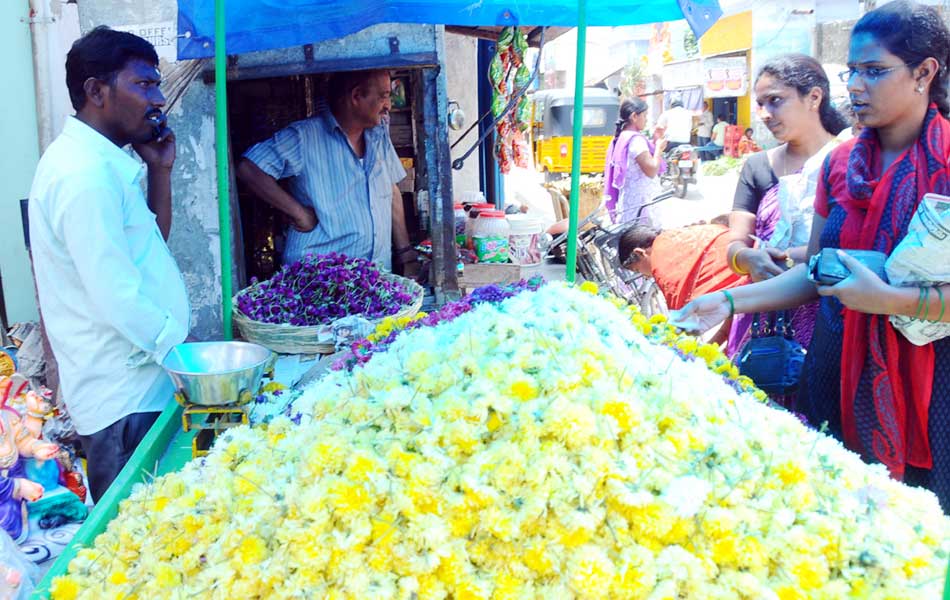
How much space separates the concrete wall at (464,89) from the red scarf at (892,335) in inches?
Answer: 193

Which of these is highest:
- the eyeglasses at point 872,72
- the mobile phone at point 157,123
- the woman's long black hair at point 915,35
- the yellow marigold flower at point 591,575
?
the woman's long black hair at point 915,35

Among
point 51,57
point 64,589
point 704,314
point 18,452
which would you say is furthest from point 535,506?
point 51,57

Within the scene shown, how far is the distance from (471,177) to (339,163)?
368 cm

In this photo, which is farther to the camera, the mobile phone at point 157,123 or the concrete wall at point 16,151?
the concrete wall at point 16,151

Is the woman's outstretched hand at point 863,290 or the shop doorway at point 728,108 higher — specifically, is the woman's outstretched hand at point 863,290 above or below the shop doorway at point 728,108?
below

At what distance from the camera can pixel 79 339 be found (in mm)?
2064

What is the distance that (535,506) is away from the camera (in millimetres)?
1169

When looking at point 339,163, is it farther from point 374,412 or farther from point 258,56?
point 374,412

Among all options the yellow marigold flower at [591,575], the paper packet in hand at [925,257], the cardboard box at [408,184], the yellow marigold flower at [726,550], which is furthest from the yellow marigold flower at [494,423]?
the cardboard box at [408,184]

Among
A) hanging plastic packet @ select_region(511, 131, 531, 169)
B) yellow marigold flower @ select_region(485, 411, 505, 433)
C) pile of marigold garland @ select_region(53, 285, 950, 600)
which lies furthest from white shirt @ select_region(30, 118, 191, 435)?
hanging plastic packet @ select_region(511, 131, 531, 169)

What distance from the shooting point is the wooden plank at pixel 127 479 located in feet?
4.81

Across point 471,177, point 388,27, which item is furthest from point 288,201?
point 471,177

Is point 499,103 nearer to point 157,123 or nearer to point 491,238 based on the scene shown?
point 491,238

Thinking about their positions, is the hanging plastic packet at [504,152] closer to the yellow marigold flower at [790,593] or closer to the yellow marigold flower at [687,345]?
the yellow marigold flower at [687,345]
